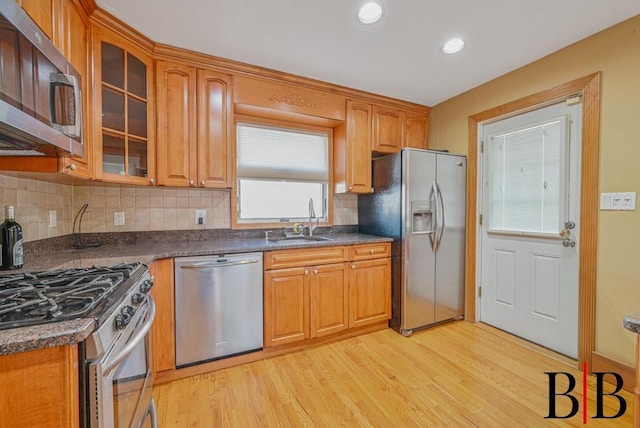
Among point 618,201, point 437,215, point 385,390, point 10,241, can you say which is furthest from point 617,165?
point 10,241


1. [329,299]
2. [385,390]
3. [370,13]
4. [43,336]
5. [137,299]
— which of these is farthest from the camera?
[329,299]

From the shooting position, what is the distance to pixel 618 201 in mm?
1854

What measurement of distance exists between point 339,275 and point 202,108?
1804 millimetres

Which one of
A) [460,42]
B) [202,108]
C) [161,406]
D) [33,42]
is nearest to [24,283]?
[33,42]

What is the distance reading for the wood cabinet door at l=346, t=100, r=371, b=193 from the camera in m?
2.85

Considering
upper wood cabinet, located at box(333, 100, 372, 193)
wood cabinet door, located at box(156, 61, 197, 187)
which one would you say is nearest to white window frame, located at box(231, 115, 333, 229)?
upper wood cabinet, located at box(333, 100, 372, 193)

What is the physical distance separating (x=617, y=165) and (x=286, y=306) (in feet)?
8.37

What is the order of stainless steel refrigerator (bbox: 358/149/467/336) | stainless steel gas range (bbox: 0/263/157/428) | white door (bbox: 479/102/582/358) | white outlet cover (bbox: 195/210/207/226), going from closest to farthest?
stainless steel gas range (bbox: 0/263/157/428) → white door (bbox: 479/102/582/358) → white outlet cover (bbox: 195/210/207/226) → stainless steel refrigerator (bbox: 358/149/467/336)

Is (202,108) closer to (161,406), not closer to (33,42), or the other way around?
(33,42)

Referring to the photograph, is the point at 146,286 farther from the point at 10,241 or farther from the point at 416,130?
the point at 416,130

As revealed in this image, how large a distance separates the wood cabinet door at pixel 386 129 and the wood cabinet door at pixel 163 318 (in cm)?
224

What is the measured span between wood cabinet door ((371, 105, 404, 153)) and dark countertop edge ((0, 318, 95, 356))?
2.73 metres

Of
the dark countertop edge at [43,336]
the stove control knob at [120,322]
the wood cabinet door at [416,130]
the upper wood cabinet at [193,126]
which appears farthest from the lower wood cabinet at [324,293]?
the dark countertop edge at [43,336]

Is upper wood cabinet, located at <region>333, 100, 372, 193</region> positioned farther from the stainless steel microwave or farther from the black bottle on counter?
the black bottle on counter
